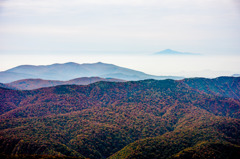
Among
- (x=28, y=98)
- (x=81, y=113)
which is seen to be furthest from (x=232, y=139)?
(x=28, y=98)

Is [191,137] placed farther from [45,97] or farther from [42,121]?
[45,97]

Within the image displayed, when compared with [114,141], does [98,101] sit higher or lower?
higher

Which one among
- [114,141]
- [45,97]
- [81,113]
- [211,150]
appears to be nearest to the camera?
[211,150]

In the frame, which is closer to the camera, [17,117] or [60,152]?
[60,152]

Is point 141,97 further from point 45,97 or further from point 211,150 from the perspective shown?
point 211,150

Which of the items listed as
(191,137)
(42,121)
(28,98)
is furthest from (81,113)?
(191,137)

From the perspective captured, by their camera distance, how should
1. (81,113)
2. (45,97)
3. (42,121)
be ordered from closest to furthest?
(42,121) < (81,113) < (45,97)
